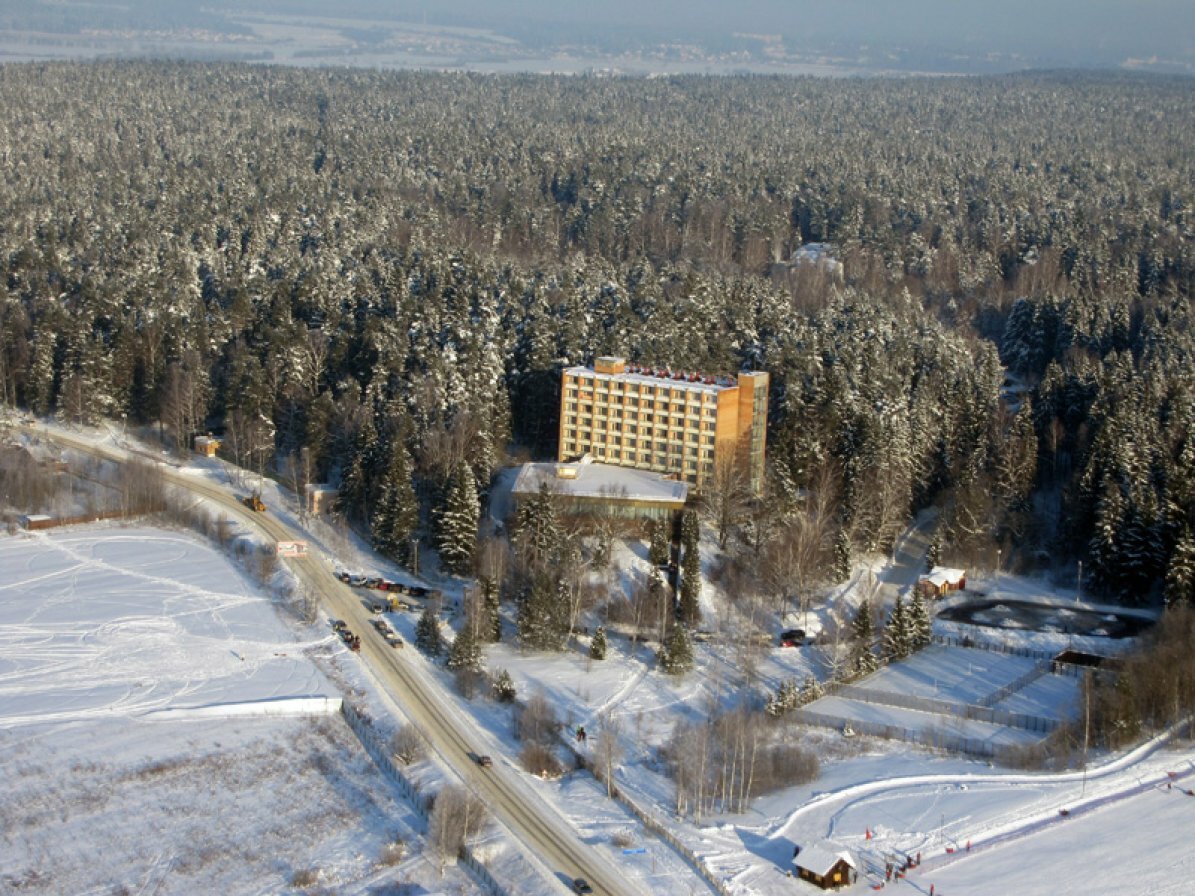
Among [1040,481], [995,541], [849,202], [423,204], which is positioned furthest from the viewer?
[849,202]

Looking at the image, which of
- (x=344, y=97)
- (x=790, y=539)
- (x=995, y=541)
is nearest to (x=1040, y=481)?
(x=995, y=541)

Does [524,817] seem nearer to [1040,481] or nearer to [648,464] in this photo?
[648,464]

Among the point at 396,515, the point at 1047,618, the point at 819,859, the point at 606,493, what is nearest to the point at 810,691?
the point at 1047,618

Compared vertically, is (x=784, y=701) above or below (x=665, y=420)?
below

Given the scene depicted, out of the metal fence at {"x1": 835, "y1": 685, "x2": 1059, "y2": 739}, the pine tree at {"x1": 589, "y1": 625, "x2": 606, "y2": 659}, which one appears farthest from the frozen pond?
the pine tree at {"x1": 589, "y1": 625, "x2": 606, "y2": 659}

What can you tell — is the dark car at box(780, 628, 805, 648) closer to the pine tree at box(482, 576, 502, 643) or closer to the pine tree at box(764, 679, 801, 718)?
the pine tree at box(764, 679, 801, 718)

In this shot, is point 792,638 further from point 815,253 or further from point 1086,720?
point 815,253

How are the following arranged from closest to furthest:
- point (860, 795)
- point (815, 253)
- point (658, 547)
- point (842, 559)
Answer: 1. point (860, 795)
2. point (658, 547)
3. point (842, 559)
4. point (815, 253)
